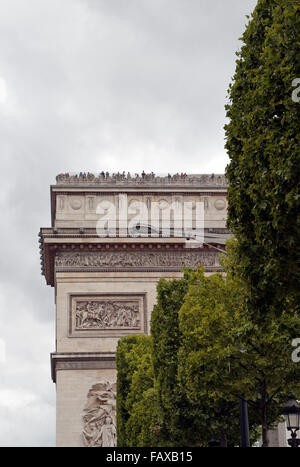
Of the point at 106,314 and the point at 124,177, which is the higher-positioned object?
the point at 124,177

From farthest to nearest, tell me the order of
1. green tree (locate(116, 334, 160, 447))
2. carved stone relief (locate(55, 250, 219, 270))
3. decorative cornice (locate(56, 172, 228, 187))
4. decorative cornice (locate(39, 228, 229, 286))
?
decorative cornice (locate(56, 172, 228, 187)) → carved stone relief (locate(55, 250, 219, 270)) → decorative cornice (locate(39, 228, 229, 286)) → green tree (locate(116, 334, 160, 447))

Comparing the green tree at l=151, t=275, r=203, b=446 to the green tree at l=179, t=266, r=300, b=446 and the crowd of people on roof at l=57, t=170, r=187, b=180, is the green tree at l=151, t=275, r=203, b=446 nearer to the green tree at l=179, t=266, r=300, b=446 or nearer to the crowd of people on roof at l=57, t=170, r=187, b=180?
the green tree at l=179, t=266, r=300, b=446

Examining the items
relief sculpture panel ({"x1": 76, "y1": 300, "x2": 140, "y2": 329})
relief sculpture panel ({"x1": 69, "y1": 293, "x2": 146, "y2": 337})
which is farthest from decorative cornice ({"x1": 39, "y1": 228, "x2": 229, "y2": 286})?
relief sculpture panel ({"x1": 76, "y1": 300, "x2": 140, "y2": 329})

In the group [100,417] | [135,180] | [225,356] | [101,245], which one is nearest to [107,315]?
[101,245]

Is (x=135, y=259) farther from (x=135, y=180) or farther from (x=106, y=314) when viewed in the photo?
(x=135, y=180)

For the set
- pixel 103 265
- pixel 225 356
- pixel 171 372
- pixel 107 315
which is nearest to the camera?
pixel 225 356

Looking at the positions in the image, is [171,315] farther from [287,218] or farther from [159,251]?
[159,251]

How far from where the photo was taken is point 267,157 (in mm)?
14039

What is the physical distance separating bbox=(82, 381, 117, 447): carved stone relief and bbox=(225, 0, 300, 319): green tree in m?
32.1

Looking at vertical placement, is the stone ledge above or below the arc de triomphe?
below

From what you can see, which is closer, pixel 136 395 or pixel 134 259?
pixel 136 395

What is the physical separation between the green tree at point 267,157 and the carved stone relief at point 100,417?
Result: 32149 mm

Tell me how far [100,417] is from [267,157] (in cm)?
3537

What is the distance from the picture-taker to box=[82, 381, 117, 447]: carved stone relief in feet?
152
